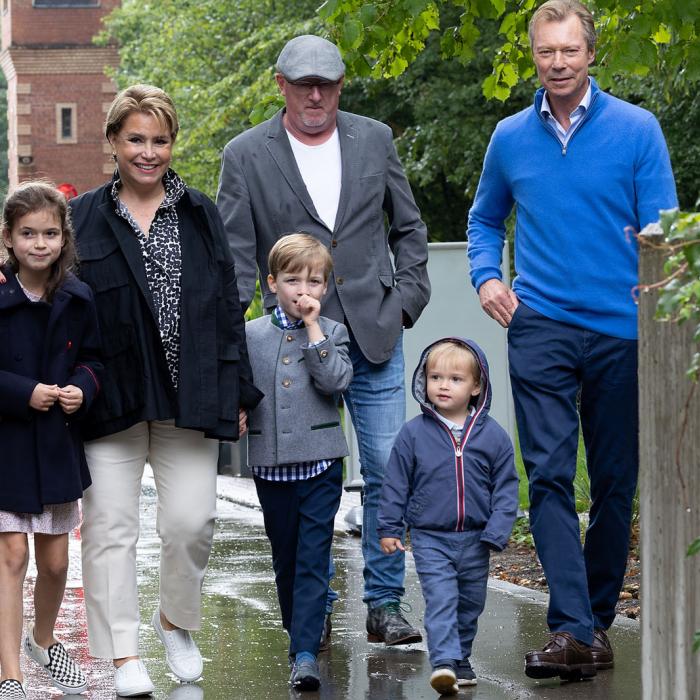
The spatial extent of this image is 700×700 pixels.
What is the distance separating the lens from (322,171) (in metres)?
6.39

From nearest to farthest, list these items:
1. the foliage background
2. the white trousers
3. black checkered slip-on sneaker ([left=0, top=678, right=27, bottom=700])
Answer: black checkered slip-on sneaker ([left=0, top=678, right=27, bottom=700]) < the white trousers < the foliage background

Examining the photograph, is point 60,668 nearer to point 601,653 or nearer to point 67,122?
point 601,653

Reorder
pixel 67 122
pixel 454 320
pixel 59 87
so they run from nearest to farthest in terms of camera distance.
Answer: pixel 454 320
pixel 59 87
pixel 67 122

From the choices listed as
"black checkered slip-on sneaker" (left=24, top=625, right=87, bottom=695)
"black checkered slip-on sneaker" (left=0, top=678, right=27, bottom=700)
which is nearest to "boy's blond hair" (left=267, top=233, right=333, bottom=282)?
"black checkered slip-on sneaker" (left=24, top=625, right=87, bottom=695)

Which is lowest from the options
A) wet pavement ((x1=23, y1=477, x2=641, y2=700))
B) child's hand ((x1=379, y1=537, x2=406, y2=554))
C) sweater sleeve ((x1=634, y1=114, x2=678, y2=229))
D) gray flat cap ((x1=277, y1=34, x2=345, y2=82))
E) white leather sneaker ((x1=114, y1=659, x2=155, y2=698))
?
wet pavement ((x1=23, y1=477, x2=641, y2=700))

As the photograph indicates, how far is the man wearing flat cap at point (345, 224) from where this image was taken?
626 cm

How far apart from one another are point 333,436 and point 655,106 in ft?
44.4

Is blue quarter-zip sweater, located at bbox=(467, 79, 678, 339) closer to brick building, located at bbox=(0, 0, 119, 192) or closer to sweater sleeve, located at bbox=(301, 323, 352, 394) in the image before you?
sweater sleeve, located at bbox=(301, 323, 352, 394)

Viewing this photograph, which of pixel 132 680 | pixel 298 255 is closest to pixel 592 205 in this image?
pixel 298 255

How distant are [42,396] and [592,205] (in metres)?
2.00

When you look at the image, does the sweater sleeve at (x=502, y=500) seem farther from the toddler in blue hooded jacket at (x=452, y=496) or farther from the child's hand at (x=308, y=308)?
the child's hand at (x=308, y=308)

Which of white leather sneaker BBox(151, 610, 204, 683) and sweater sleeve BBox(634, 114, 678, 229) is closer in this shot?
sweater sleeve BBox(634, 114, 678, 229)

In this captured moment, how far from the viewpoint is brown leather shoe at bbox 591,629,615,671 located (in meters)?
5.80

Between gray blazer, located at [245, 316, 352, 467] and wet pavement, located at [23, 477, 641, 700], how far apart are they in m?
0.79
